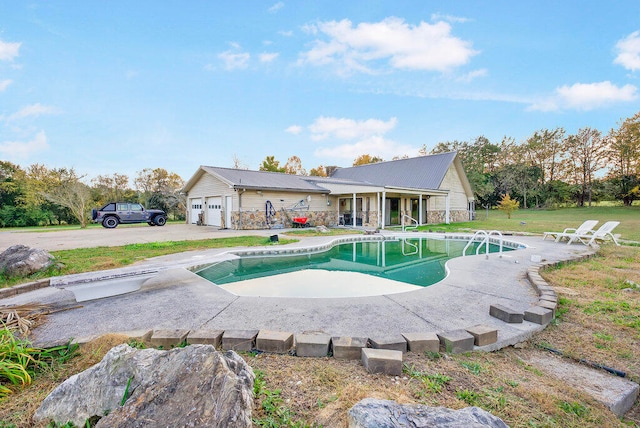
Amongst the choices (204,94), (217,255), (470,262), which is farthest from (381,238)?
(204,94)

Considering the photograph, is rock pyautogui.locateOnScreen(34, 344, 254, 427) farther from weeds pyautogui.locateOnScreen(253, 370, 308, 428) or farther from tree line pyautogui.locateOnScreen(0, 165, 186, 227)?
tree line pyautogui.locateOnScreen(0, 165, 186, 227)

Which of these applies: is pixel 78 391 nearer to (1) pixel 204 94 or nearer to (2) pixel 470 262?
(2) pixel 470 262

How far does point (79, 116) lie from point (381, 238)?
54.1ft

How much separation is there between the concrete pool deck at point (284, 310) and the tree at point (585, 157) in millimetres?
36464

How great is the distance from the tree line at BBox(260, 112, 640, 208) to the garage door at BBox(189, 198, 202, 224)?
13.1 meters

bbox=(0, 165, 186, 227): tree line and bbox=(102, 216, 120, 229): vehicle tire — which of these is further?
bbox=(0, 165, 186, 227): tree line

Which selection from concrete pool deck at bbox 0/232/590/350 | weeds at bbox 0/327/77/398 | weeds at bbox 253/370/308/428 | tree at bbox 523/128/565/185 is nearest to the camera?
weeds at bbox 253/370/308/428

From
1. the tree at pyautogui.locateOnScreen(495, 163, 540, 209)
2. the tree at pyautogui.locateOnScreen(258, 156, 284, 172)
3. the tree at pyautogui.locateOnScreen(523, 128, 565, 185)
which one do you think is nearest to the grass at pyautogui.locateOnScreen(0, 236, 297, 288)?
the tree at pyautogui.locateOnScreen(258, 156, 284, 172)

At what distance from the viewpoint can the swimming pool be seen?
506 cm

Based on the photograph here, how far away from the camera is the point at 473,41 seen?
10992mm

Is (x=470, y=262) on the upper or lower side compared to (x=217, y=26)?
lower

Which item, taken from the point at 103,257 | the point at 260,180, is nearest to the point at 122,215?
the point at 260,180

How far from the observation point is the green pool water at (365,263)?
6035 millimetres

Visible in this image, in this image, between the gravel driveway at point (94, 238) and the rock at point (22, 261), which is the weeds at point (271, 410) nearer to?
the rock at point (22, 261)
